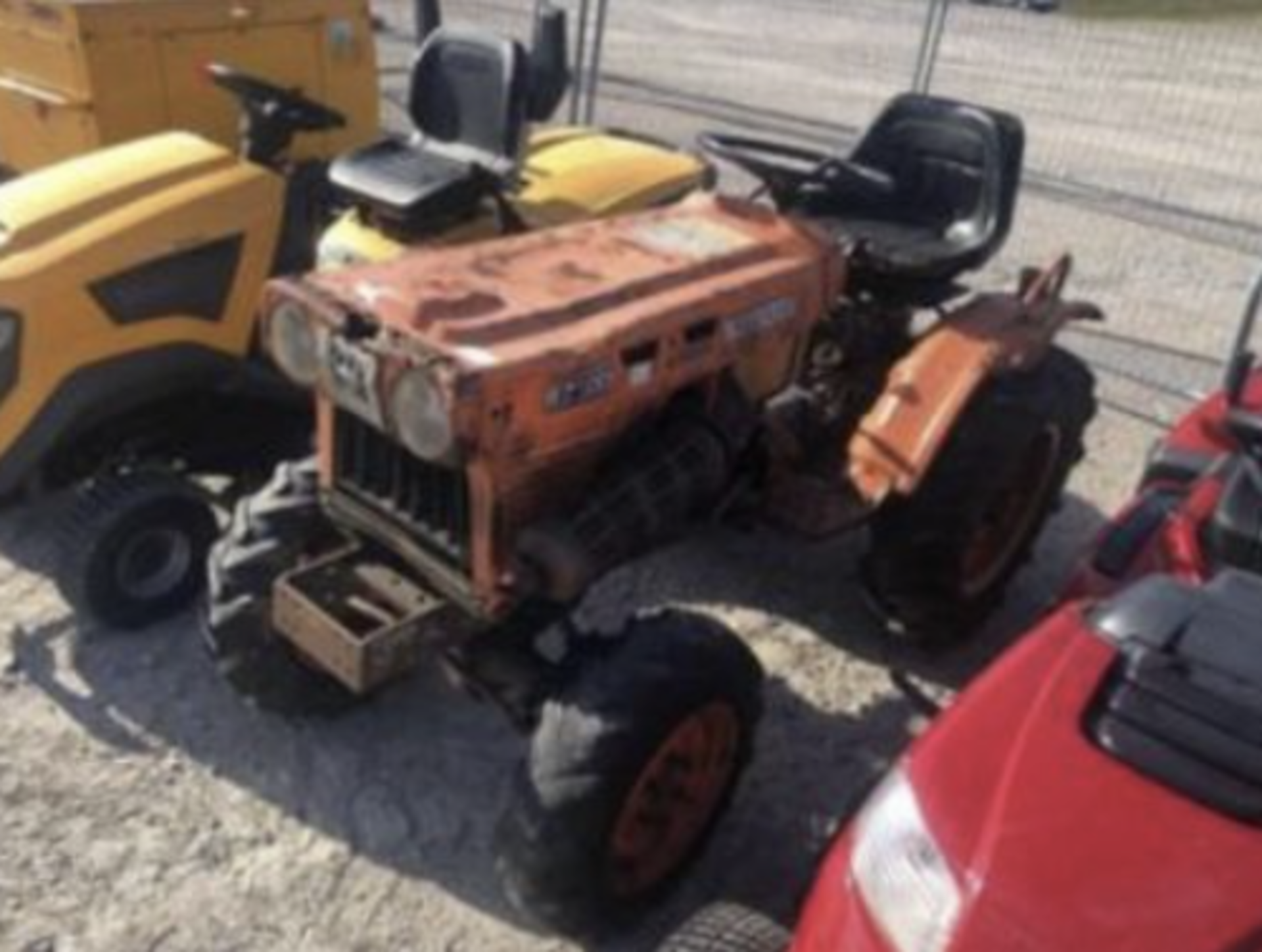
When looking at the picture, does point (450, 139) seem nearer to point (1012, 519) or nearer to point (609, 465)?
point (609, 465)

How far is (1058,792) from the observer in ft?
6.05

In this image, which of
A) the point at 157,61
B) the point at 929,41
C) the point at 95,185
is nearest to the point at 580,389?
the point at 95,185

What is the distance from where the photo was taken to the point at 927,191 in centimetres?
406

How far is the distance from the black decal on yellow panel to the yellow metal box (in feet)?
3.53

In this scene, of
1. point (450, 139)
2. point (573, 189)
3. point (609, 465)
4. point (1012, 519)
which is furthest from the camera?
point (450, 139)

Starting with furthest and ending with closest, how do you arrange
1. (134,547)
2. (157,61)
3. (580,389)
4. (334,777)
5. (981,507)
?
1. (157,61)
2. (134,547)
3. (981,507)
4. (334,777)
5. (580,389)

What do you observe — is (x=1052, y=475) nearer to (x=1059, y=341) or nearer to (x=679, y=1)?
(x=1059, y=341)

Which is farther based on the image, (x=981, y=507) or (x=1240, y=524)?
(x=981, y=507)

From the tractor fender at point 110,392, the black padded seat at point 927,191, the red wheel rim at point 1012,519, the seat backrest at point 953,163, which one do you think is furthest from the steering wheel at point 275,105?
the red wheel rim at point 1012,519

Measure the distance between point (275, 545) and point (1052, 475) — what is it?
2.20 metres

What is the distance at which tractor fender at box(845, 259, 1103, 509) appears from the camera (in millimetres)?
3441

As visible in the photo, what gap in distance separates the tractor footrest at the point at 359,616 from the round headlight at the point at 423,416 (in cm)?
37

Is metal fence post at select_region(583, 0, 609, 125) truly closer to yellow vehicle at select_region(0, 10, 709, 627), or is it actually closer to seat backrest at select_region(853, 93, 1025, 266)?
yellow vehicle at select_region(0, 10, 709, 627)

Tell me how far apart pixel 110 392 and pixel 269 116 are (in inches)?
39.5
